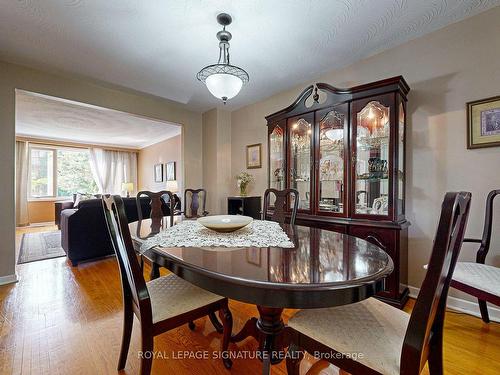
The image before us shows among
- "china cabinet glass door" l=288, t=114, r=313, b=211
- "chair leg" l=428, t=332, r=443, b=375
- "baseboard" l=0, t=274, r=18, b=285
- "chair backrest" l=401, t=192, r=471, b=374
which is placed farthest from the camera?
"china cabinet glass door" l=288, t=114, r=313, b=211

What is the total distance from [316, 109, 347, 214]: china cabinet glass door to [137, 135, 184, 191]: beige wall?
3942mm

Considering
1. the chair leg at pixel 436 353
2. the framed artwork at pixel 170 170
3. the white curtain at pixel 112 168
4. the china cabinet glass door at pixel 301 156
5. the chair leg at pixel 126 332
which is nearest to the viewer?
the chair leg at pixel 436 353

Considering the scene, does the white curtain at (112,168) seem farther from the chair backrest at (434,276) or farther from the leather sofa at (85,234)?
the chair backrest at (434,276)

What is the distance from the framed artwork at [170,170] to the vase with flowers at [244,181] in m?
2.96

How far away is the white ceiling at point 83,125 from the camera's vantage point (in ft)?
12.8

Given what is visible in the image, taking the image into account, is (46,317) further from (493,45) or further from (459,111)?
(493,45)

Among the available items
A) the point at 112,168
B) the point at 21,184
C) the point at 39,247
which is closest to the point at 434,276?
the point at 39,247

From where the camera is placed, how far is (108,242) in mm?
3258

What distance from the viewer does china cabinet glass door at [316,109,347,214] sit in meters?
2.36

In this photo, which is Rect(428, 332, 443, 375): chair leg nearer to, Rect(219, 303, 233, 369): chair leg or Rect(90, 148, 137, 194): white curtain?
Rect(219, 303, 233, 369): chair leg

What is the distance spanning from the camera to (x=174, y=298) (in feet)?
4.04

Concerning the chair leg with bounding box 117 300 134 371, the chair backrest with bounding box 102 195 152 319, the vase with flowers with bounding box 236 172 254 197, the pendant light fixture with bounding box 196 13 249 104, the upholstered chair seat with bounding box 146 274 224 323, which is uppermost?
the pendant light fixture with bounding box 196 13 249 104

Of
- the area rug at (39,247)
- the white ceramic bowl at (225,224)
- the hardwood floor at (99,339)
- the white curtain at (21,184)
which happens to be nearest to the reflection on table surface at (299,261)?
the white ceramic bowl at (225,224)

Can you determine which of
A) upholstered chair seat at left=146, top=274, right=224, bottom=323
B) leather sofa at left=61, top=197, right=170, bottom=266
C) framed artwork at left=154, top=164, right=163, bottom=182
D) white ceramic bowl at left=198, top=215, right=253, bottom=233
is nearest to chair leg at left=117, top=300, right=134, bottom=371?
upholstered chair seat at left=146, top=274, right=224, bottom=323
